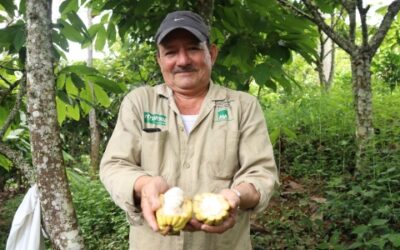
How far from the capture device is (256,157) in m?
1.51

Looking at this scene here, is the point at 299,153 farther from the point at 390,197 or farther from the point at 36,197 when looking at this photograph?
the point at 36,197

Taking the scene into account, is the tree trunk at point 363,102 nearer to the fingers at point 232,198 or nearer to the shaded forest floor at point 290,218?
the shaded forest floor at point 290,218

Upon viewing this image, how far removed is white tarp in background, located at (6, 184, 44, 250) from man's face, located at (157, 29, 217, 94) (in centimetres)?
82

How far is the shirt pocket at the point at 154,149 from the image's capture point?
1.51 meters

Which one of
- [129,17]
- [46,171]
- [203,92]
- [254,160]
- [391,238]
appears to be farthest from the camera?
[129,17]

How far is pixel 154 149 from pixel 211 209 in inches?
14.8

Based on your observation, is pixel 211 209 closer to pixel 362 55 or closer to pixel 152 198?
pixel 152 198

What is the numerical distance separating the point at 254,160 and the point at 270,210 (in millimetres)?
2328

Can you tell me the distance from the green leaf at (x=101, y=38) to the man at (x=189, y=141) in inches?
59.7

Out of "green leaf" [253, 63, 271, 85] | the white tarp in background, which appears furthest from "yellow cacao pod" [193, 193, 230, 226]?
"green leaf" [253, 63, 271, 85]

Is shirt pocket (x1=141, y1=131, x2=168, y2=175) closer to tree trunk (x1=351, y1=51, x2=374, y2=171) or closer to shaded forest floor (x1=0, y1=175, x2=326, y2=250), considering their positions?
shaded forest floor (x1=0, y1=175, x2=326, y2=250)

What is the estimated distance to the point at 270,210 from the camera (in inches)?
146

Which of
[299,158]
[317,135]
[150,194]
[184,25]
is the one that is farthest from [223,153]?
[317,135]

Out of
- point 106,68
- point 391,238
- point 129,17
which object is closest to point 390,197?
point 391,238
